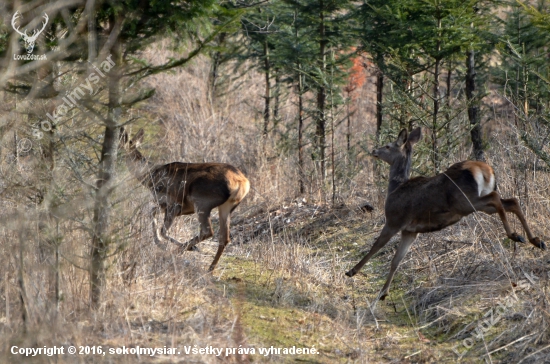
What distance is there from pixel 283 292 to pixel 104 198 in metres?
2.49

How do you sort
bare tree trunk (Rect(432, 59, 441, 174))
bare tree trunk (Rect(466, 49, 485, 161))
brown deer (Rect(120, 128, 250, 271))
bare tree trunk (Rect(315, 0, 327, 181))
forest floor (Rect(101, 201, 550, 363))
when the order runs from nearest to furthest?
forest floor (Rect(101, 201, 550, 363)) → brown deer (Rect(120, 128, 250, 271)) → bare tree trunk (Rect(432, 59, 441, 174)) → bare tree trunk (Rect(315, 0, 327, 181)) → bare tree trunk (Rect(466, 49, 485, 161))

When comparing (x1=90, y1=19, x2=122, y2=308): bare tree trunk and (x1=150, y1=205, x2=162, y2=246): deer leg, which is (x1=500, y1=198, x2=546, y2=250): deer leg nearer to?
(x1=150, y1=205, x2=162, y2=246): deer leg

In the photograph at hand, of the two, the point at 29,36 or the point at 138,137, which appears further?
the point at 138,137

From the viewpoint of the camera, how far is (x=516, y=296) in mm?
6961

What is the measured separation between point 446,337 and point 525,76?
677cm

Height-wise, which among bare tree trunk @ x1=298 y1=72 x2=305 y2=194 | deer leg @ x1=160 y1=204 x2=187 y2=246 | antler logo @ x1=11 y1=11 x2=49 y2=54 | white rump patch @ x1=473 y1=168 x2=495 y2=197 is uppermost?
antler logo @ x1=11 y1=11 x2=49 y2=54

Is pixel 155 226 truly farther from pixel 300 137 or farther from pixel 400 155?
pixel 300 137

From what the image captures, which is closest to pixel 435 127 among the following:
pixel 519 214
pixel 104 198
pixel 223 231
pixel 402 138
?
pixel 402 138

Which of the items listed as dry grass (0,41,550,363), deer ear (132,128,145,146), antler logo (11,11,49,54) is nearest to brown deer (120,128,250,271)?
dry grass (0,41,550,363)

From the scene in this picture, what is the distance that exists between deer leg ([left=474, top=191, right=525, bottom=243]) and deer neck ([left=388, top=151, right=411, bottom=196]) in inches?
54.0

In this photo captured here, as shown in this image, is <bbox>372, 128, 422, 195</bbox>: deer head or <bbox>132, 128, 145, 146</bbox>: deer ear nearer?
<bbox>372, 128, 422, 195</bbox>: deer head

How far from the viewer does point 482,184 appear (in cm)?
788

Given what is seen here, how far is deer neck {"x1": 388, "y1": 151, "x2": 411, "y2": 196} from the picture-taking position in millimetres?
8969

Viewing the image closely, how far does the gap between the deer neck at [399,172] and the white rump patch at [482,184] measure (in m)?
1.24
